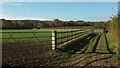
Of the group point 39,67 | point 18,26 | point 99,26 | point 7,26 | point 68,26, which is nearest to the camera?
point 39,67

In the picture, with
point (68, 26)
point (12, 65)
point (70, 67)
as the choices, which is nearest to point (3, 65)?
point (12, 65)

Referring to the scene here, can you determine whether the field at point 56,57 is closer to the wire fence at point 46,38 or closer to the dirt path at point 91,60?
the dirt path at point 91,60

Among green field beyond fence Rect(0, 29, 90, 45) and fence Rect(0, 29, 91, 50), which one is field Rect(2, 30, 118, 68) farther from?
green field beyond fence Rect(0, 29, 90, 45)

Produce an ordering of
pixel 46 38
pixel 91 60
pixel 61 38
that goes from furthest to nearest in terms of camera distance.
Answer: pixel 46 38, pixel 61 38, pixel 91 60

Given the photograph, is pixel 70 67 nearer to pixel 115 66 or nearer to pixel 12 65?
pixel 115 66

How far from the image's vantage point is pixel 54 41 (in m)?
9.62

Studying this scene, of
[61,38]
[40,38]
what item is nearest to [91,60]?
[61,38]

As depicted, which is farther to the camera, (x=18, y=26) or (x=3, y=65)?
(x=18, y=26)

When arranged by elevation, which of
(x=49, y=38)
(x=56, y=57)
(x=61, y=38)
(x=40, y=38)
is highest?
(x=61, y=38)

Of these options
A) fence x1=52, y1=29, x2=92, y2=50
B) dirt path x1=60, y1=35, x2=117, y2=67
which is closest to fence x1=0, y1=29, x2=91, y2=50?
fence x1=52, y1=29, x2=92, y2=50

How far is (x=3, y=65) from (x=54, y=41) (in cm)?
427

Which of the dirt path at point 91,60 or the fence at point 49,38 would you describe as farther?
the fence at point 49,38

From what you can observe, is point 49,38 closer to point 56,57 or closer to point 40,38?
point 40,38

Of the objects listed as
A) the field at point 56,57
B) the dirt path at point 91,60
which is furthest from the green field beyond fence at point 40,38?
the dirt path at point 91,60
